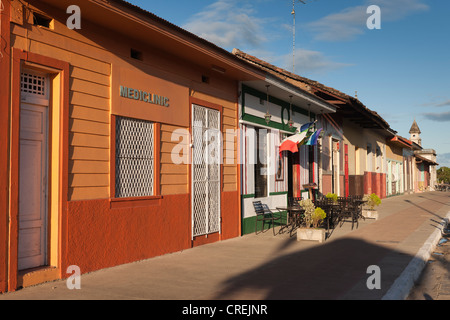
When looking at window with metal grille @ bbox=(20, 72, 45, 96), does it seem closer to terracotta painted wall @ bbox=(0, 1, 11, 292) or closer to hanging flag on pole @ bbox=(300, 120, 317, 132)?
terracotta painted wall @ bbox=(0, 1, 11, 292)

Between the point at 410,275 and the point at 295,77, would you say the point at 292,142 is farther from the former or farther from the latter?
the point at 410,275

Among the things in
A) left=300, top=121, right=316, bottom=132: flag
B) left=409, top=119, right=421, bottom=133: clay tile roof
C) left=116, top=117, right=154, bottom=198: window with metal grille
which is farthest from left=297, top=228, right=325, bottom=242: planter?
left=409, top=119, right=421, bottom=133: clay tile roof

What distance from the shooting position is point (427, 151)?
211 ft

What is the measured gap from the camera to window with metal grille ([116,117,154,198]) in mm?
7476

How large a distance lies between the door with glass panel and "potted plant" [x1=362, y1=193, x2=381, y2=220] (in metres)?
7.27

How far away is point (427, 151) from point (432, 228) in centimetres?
5751

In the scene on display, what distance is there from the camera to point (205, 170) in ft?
32.3

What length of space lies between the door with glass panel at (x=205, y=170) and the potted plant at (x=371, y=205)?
727 centimetres

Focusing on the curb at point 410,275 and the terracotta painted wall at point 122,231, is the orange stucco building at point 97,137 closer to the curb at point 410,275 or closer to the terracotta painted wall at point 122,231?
the terracotta painted wall at point 122,231

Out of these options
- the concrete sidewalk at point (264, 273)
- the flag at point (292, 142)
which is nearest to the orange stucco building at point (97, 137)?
the concrete sidewalk at point (264, 273)

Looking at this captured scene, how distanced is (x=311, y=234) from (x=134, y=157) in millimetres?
4865

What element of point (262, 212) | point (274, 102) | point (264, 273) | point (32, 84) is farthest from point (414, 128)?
point (32, 84)
